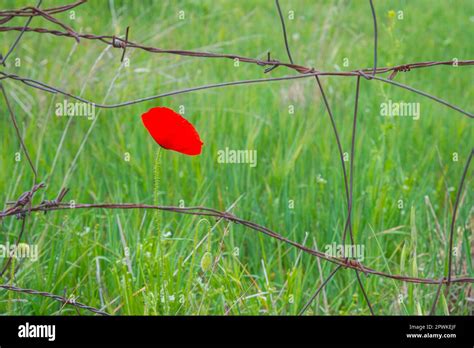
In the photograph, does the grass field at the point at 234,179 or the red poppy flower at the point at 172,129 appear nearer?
the red poppy flower at the point at 172,129

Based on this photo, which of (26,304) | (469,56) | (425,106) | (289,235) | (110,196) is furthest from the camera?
(469,56)

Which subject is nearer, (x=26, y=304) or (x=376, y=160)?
(x=26, y=304)

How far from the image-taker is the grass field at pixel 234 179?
7.55ft

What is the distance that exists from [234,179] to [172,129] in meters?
1.09

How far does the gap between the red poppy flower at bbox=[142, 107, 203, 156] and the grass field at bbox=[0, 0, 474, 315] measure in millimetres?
104

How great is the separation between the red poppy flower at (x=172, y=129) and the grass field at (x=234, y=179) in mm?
104

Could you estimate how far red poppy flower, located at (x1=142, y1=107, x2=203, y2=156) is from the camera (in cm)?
188

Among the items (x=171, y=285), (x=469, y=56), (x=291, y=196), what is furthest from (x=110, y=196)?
(x=469, y=56)

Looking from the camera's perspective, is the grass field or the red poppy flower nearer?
the red poppy flower

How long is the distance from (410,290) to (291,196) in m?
0.78
